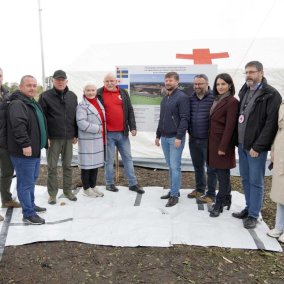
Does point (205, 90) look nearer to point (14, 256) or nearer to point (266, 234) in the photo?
point (266, 234)

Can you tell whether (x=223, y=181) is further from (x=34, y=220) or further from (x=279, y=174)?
(x=34, y=220)

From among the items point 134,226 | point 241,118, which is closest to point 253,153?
point 241,118

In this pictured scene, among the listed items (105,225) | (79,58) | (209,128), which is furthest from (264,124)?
(79,58)

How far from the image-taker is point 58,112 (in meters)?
3.40

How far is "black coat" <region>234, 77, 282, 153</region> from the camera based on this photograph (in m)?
2.64

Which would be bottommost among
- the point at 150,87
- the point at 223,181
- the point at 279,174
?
the point at 223,181

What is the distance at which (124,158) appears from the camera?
4.12 m

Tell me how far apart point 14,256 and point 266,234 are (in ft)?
7.70

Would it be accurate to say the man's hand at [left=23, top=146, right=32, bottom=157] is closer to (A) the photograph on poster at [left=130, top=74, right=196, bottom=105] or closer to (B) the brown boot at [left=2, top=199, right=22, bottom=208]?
(B) the brown boot at [left=2, top=199, right=22, bottom=208]

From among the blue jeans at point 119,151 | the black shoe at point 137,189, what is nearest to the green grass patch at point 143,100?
the blue jeans at point 119,151

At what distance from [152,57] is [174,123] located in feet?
7.45

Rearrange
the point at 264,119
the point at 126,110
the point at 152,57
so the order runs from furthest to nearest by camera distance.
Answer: the point at 152,57 → the point at 126,110 → the point at 264,119

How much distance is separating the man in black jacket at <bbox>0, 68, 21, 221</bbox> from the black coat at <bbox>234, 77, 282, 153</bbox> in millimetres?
2412

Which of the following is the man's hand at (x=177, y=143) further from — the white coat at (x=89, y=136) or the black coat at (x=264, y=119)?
the white coat at (x=89, y=136)
